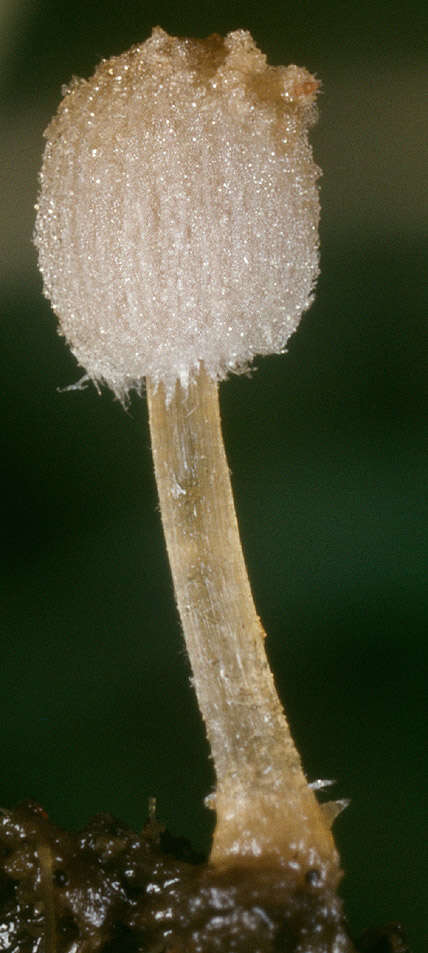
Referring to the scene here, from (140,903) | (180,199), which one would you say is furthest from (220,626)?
(180,199)

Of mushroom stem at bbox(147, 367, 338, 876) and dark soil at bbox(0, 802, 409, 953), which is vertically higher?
mushroom stem at bbox(147, 367, 338, 876)

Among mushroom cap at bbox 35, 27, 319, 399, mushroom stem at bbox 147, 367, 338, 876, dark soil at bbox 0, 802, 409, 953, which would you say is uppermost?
mushroom cap at bbox 35, 27, 319, 399

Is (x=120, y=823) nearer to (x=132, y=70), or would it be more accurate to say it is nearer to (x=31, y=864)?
(x=31, y=864)

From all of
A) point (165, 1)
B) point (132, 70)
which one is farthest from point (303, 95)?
point (165, 1)

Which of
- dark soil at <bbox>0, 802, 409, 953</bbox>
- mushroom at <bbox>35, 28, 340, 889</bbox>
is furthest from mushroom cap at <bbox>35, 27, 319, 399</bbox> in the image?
dark soil at <bbox>0, 802, 409, 953</bbox>

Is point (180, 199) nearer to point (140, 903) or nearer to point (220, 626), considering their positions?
point (220, 626)

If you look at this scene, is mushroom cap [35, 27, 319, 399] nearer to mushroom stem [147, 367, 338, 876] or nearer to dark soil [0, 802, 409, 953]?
mushroom stem [147, 367, 338, 876]
